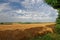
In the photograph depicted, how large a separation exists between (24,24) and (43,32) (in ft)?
1.81

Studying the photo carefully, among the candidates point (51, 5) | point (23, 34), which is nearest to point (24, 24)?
point (23, 34)

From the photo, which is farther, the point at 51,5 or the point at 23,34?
the point at 51,5

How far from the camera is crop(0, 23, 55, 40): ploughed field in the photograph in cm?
435

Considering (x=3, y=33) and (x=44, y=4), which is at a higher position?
(x=44, y=4)

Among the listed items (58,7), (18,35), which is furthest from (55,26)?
(18,35)

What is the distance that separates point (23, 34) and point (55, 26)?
Answer: 871 millimetres

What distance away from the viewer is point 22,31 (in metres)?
4.43

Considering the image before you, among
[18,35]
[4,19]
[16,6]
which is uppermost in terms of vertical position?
[16,6]

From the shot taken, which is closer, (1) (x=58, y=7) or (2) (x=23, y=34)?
(2) (x=23, y=34)

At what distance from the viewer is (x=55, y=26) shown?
180 inches

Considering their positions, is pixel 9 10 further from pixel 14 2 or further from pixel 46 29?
pixel 46 29

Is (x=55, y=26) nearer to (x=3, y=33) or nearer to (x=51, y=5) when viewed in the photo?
(x=51, y=5)

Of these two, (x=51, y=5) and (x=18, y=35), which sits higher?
(x=51, y=5)

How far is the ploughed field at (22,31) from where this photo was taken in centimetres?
→ 435
